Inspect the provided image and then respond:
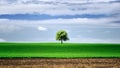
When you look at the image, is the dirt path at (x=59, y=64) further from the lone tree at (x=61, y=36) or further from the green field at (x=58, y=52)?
the lone tree at (x=61, y=36)

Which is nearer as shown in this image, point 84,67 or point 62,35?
point 84,67

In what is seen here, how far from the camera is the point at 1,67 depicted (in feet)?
75.7

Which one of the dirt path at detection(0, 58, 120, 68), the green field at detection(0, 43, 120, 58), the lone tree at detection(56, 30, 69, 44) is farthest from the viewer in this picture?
the lone tree at detection(56, 30, 69, 44)

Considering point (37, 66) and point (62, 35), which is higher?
point (62, 35)

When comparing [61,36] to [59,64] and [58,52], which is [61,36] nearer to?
[58,52]

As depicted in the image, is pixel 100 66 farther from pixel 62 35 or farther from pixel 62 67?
pixel 62 35

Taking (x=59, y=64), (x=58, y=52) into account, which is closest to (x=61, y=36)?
(x=58, y=52)

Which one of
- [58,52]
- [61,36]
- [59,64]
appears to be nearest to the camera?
[59,64]

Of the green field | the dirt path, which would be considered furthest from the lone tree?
the dirt path

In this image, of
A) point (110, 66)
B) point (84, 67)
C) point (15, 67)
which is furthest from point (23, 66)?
point (110, 66)

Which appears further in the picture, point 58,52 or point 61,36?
point 61,36

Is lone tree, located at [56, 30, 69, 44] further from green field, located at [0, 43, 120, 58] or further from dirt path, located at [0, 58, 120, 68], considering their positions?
dirt path, located at [0, 58, 120, 68]

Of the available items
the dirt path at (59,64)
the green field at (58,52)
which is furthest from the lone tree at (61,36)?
the dirt path at (59,64)

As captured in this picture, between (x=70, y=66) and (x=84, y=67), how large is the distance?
114 cm
